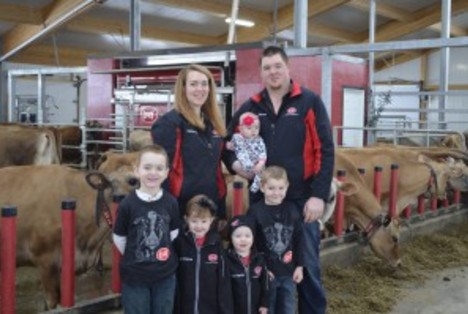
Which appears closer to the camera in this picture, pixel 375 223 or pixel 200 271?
pixel 200 271

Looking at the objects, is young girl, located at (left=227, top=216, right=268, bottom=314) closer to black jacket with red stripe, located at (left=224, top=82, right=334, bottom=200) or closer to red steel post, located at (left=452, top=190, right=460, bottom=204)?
black jacket with red stripe, located at (left=224, top=82, right=334, bottom=200)

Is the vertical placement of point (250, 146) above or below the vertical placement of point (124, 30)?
below

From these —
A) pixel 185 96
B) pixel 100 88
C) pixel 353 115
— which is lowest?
pixel 185 96

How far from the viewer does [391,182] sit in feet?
20.9

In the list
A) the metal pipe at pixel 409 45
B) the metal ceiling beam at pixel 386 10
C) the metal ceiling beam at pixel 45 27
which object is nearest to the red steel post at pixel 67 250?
the metal pipe at pixel 409 45

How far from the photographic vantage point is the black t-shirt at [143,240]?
2660mm

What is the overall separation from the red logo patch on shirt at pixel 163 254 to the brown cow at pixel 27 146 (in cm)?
536

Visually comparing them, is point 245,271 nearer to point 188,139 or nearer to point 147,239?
point 147,239

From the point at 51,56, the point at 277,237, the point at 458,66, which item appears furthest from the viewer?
the point at 458,66

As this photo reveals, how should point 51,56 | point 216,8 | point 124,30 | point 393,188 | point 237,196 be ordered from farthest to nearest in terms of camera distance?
point 51,56
point 124,30
point 216,8
point 393,188
point 237,196

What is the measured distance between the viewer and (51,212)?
419cm

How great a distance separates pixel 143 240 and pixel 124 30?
46.4 feet

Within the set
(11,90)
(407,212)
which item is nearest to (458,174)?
(407,212)

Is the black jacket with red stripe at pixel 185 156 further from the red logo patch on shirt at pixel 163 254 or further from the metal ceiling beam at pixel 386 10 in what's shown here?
the metal ceiling beam at pixel 386 10
